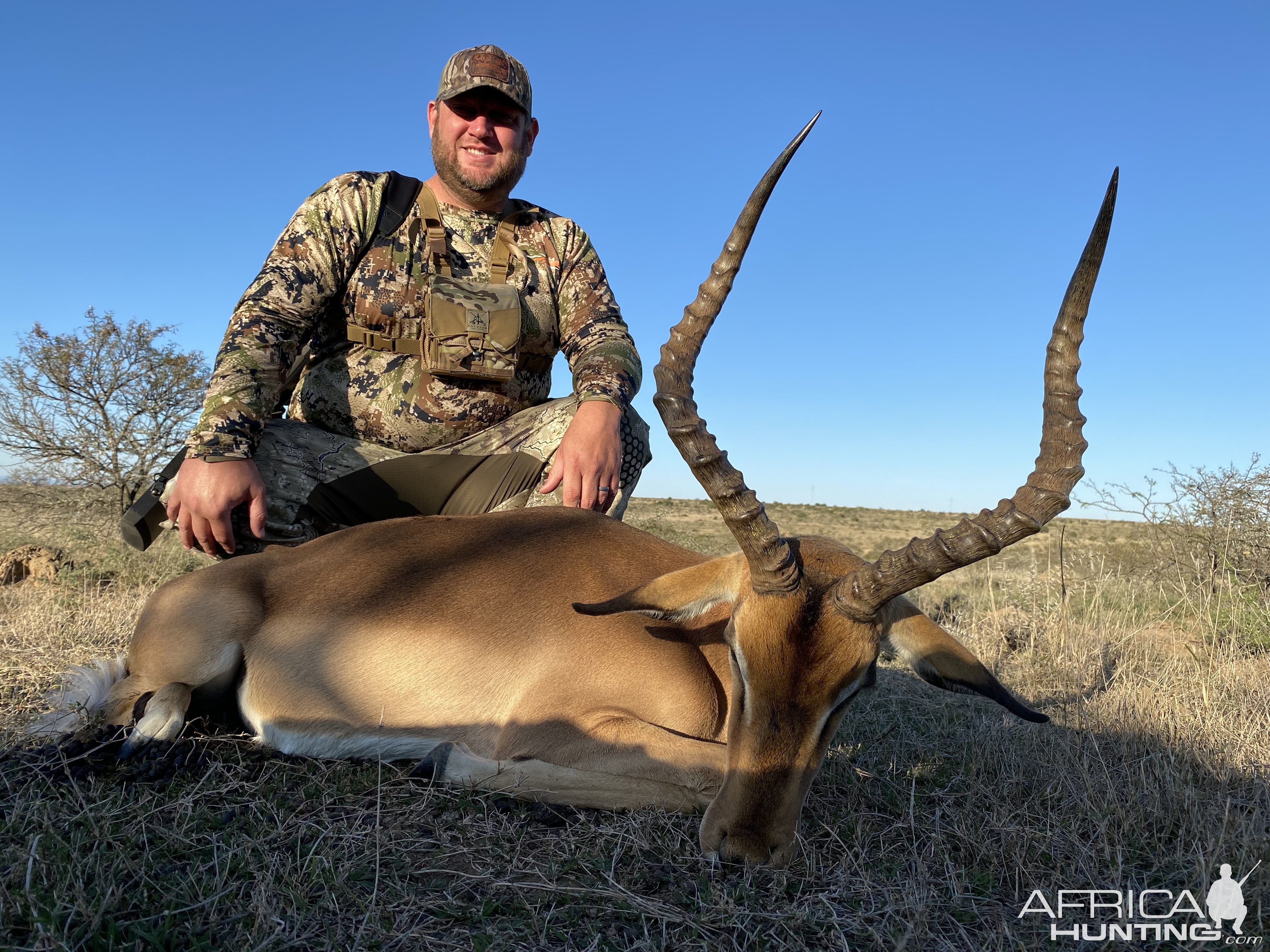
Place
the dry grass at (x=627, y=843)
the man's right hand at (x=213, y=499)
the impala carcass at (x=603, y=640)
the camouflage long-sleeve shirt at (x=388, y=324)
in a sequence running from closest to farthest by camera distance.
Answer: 1. the dry grass at (x=627, y=843)
2. the impala carcass at (x=603, y=640)
3. the man's right hand at (x=213, y=499)
4. the camouflage long-sleeve shirt at (x=388, y=324)

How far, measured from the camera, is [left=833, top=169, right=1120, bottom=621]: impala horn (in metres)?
3.27

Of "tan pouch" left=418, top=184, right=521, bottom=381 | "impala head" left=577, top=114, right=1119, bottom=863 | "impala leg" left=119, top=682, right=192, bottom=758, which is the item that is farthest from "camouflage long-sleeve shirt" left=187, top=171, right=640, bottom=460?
"impala head" left=577, top=114, right=1119, bottom=863

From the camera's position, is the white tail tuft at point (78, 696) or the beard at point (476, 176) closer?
the white tail tuft at point (78, 696)

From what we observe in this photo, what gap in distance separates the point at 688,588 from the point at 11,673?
429cm

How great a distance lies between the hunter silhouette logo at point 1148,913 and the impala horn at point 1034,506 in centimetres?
116

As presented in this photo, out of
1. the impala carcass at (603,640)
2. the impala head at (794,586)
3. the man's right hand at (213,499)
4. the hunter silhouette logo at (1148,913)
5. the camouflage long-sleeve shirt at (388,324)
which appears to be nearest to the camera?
the hunter silhouette logo at (1148,913)

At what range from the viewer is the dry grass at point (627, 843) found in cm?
267

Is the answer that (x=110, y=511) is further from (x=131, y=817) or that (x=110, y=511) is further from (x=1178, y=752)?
(x=1178, y=752)

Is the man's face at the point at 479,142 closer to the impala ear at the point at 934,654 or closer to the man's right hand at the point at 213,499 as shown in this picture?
the man's right hand at the point at 213,499

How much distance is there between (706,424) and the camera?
3531 millimetres

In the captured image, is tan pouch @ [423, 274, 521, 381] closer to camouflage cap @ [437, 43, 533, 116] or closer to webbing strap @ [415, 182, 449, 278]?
webbing strap @ [415, 182, 449, 278]

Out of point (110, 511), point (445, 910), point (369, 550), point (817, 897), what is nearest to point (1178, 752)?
point (817, 897)

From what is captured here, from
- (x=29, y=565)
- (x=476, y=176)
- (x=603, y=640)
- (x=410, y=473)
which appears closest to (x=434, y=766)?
(x=603, y=640)

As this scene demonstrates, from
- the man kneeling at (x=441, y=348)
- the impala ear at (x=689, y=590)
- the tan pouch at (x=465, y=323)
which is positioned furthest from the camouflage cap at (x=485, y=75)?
the impala ear at (x=689, y=590)
